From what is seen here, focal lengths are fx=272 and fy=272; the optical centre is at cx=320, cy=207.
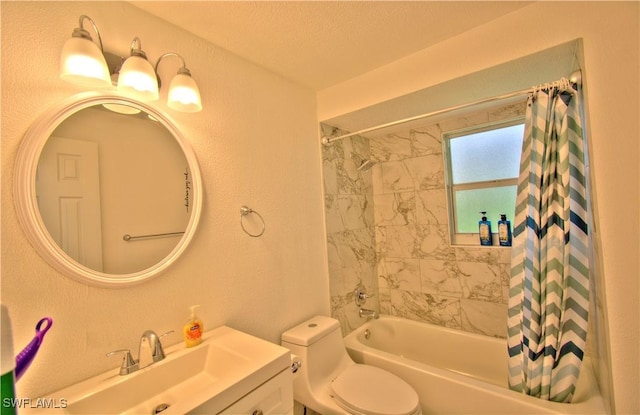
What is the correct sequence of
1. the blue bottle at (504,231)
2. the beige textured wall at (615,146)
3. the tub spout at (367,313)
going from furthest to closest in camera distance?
the tub spout at (367,313), the blue bottle at (504,231), the beige textured wall at (615,146)

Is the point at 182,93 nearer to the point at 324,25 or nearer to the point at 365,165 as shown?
the point at 324,25

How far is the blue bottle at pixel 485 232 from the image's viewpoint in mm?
2250

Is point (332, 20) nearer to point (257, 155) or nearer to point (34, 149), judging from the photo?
point (257, 155)

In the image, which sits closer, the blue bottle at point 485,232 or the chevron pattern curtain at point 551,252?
the chevron pattern curtain at point 551,252

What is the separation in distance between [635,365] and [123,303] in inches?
82.8

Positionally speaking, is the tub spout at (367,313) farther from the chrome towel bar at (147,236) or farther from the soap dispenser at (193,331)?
the chrome towel bar at (147,236)

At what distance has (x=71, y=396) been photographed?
896 millimetres

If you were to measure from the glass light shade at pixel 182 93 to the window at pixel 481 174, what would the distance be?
2109 millimetres

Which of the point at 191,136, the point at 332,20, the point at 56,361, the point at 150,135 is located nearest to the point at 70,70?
the point at 150,135

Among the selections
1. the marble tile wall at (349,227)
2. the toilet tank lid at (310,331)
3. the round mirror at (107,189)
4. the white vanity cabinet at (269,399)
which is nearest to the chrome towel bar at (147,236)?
the round mirror at (107,189)

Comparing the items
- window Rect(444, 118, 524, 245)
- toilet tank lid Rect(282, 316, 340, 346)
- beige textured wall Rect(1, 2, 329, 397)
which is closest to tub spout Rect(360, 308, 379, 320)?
beige textured wall Rect(1, 2, 329, 397)

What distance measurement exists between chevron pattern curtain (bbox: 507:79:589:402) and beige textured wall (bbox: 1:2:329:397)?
1253 mm

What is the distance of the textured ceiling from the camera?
126 centimetres

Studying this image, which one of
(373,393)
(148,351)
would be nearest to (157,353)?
(148,351)
